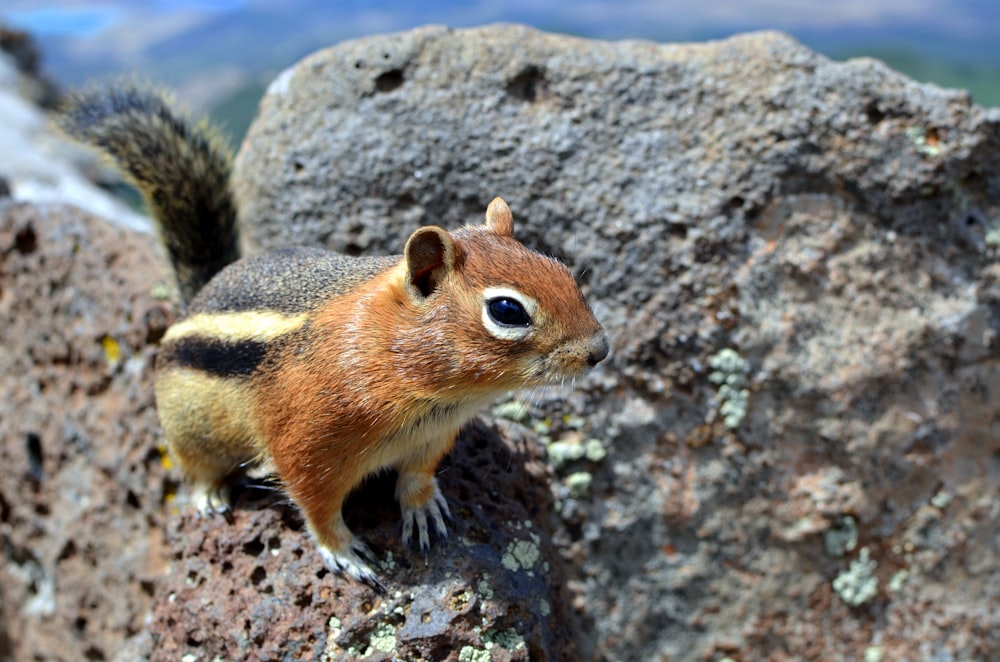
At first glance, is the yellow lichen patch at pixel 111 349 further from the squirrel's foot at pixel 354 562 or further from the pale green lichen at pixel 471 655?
the pale green lichen at pixel 471 655

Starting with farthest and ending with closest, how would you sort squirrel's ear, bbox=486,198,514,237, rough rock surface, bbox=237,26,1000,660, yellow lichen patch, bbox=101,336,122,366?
yellow lichen patch, bbox=101,336,122,366, rough rock surface, bbox=237,26,1000,660, squirrel's ear, bbox=486,198,514,237

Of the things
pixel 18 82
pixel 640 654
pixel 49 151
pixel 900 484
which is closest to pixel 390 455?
pixel 640 654

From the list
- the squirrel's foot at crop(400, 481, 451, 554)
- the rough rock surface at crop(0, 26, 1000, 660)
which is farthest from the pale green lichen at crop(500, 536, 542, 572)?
the rough rock surface at crop(0, 26, 1000, 660)

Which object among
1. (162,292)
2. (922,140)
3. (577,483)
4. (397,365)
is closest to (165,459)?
(162,292)

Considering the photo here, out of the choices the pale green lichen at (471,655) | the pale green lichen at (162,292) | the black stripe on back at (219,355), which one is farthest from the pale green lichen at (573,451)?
the pale green lichen at (162,292)

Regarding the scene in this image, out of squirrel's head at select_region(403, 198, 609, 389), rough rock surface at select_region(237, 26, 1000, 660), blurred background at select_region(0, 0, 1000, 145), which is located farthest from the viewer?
blurred background at select_region(0, 0, 1000, 145)

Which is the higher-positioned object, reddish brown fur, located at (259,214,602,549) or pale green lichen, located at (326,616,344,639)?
reddish brown fur, located at (259,214,602,549)

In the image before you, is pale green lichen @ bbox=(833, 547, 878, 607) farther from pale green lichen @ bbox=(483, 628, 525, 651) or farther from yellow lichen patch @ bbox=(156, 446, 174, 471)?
yellow lichen patch @ bbox=(156, 446, 174, 471)
